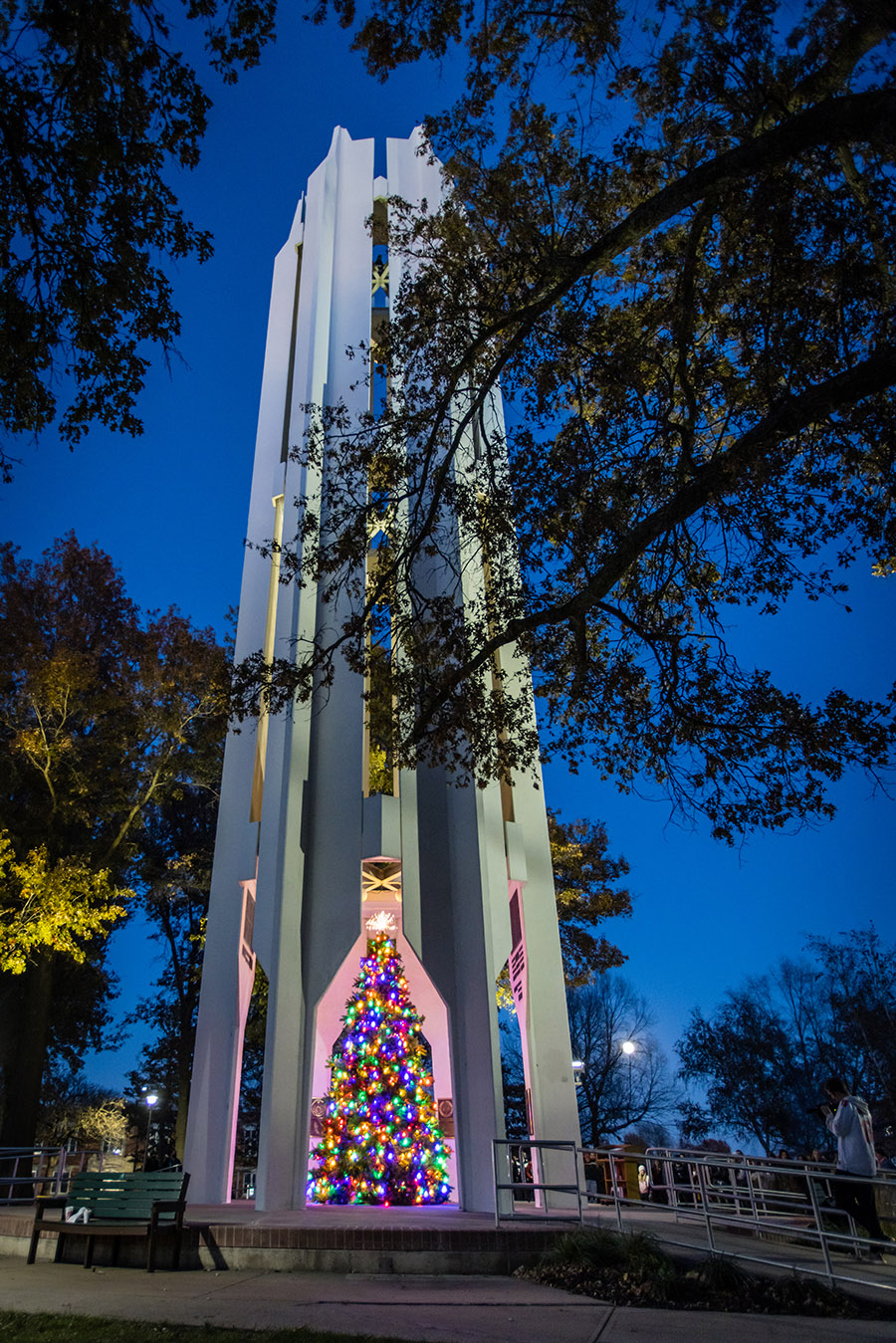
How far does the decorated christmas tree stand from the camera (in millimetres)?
10930

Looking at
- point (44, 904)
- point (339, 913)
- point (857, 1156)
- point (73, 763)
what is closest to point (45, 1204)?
point (339, 913)

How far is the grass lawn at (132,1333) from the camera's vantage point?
4.30 m

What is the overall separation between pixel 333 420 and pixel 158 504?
526 feet

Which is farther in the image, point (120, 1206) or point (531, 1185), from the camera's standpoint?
point (531, 1185)

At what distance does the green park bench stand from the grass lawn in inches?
108

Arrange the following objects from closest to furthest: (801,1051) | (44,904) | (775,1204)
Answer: (775,1204), (44,904), (801,1051)

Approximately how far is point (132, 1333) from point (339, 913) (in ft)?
23.8

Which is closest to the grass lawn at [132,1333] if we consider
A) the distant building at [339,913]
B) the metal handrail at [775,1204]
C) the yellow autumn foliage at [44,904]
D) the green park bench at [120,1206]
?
the metal handrail at [775,1204]

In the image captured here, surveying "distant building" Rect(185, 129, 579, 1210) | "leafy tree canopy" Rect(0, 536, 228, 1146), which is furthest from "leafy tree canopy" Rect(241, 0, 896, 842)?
"leafy tree canopy" Rect(0, 536, 228, 1146)

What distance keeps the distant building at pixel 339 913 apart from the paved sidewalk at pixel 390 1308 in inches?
145

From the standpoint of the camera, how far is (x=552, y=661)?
8.76 meters

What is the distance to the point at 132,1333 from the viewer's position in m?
4.45

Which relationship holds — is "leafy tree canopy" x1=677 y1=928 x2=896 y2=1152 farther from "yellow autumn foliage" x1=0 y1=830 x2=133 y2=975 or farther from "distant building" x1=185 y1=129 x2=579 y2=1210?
"yellow autumn foliage" x1=0 y1=830 x2=133 y2=975

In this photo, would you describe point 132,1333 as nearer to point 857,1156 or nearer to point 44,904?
point 857,1156
